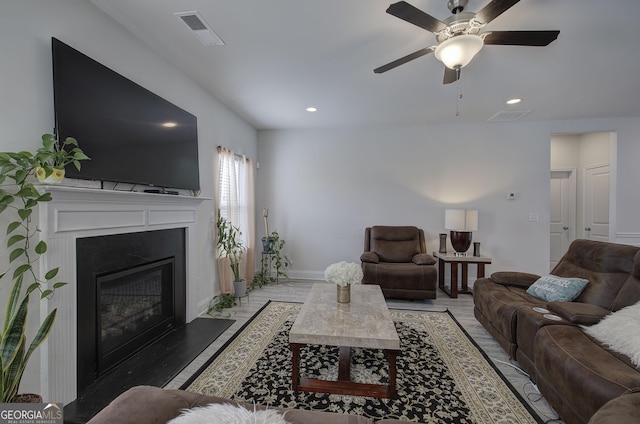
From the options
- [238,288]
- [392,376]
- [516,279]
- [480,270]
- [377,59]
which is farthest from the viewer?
[480,270]

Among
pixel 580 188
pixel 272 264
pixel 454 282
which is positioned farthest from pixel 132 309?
pixel 580 188

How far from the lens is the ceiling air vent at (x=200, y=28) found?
1881 millimetres

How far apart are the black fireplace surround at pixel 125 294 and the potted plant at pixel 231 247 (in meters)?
0.62

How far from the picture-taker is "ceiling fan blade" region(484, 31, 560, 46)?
1.62 meters

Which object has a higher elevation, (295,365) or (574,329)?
(574,329)

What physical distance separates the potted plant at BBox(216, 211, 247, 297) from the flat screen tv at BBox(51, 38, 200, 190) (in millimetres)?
840

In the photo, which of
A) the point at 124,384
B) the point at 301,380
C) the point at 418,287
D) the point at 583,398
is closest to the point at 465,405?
the point at 583,398

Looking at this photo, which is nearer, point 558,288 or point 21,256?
point 21,256

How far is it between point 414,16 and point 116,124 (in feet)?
7.00

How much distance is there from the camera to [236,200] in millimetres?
3820

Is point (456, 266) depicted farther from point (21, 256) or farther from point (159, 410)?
point (21, 256)

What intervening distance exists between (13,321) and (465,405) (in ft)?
8.10

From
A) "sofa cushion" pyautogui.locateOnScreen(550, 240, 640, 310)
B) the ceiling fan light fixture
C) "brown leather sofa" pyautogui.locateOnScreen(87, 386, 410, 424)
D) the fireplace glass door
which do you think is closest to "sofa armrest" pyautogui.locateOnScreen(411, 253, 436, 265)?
"sofa cushion" pyautogui.locateOnScreen(550, 240, 640, 310)

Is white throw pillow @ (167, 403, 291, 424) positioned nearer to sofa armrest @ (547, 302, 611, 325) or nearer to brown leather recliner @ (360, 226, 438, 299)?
sofa armrest @ (547, 302, 611, 325)
